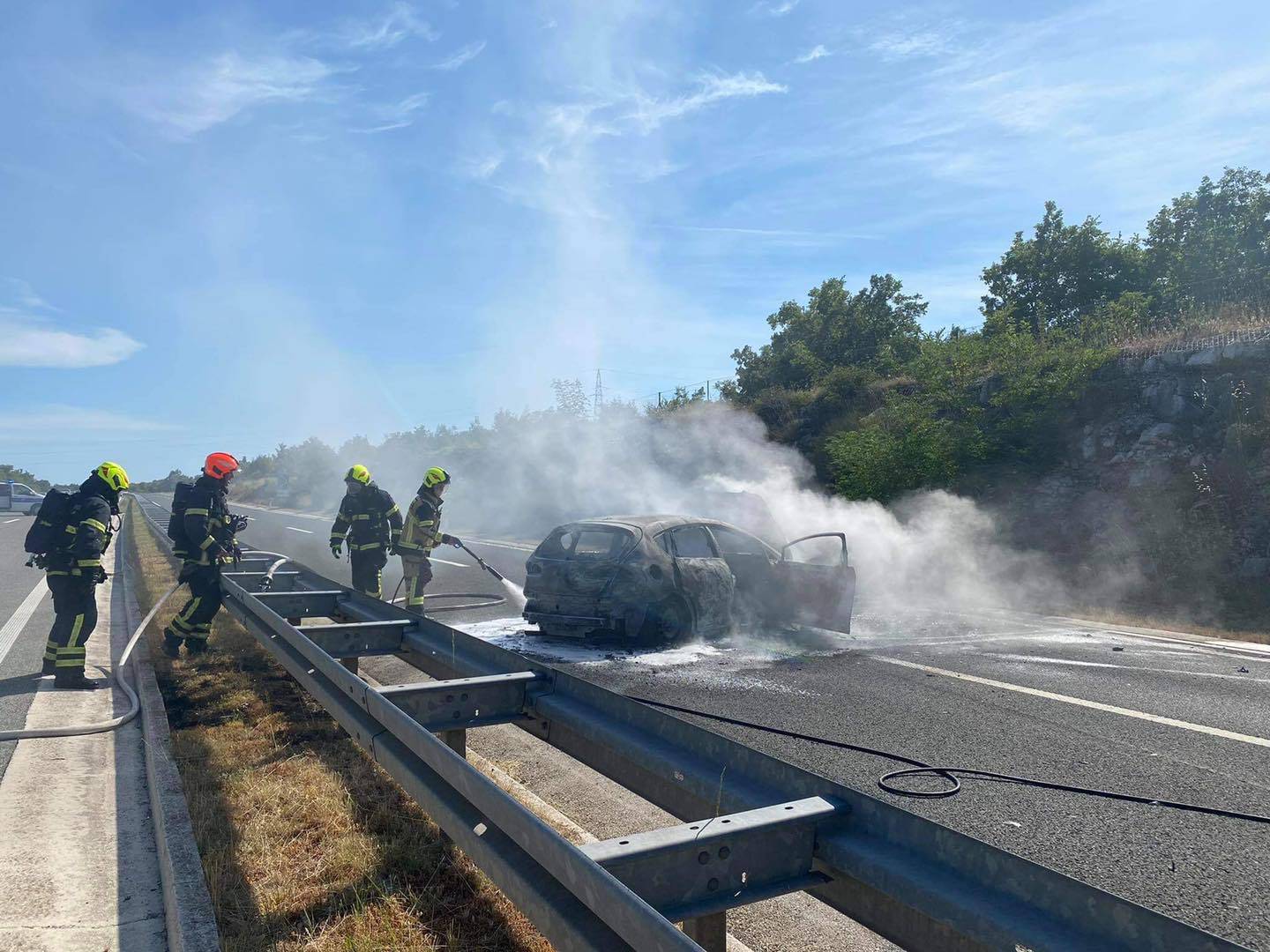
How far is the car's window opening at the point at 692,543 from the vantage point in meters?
8.97

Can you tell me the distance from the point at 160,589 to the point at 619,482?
1401 centimetres

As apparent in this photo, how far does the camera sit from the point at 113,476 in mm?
7934

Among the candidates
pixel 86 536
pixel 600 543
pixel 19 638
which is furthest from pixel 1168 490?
pixel 19 638

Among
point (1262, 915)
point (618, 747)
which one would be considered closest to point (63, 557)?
point (618, 747)

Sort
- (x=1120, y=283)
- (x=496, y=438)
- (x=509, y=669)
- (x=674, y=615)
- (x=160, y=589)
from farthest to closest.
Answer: (x=496, y=438), (x=1120, y=283), (x=160, y=589), (x=674, y=615), (x=509, y=669)

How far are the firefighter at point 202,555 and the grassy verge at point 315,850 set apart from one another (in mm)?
1938

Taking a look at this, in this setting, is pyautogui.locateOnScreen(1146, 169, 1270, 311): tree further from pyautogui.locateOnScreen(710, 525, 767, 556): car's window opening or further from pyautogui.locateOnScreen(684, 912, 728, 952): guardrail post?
pyautogui.locateOnScreen(684, 912, 728, 952): guardrail post

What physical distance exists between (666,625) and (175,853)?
5.44 metres

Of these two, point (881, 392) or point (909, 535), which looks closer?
point (909, 535)

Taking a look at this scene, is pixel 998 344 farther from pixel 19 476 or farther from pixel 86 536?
pixel 19 476

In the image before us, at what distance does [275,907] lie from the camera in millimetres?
3406

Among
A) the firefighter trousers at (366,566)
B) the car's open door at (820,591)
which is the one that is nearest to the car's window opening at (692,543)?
the car's open door at (820,591)

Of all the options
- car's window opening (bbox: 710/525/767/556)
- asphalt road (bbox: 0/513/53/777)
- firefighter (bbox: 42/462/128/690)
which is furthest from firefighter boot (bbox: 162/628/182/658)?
car's window opening (bbox: 710/525/767/556)

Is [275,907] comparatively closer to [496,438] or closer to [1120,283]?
[1120,283]
